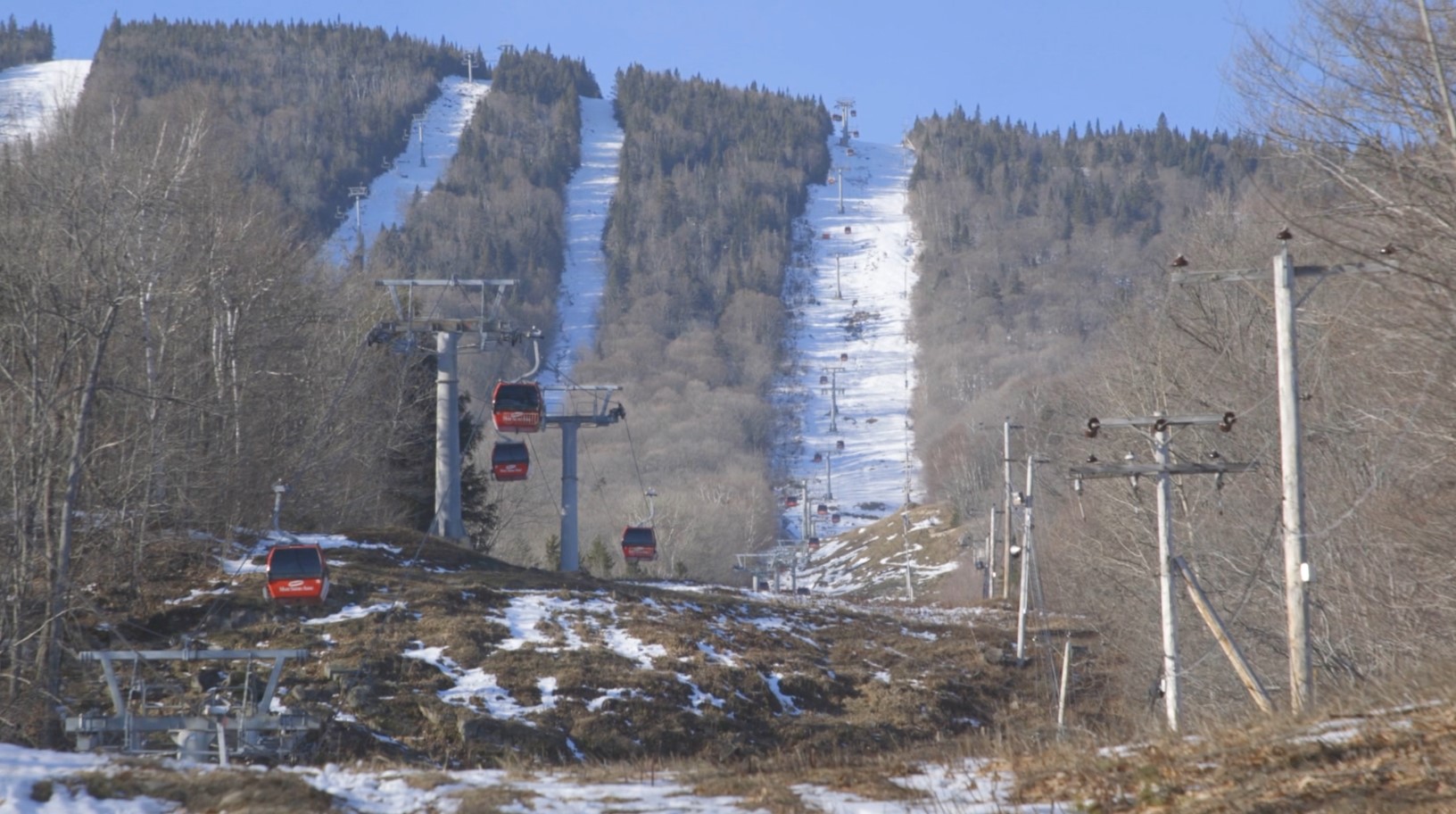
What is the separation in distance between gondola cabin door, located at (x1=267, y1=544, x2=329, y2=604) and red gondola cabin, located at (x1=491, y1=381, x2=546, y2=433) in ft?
40.7

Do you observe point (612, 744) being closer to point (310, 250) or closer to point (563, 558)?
point (563, 558)

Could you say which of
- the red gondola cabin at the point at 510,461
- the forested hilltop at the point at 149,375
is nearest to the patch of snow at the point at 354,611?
the forested hilltop at the point at 149,375

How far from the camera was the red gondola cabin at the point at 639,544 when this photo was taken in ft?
166

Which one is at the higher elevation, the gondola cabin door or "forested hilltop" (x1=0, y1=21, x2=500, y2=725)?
"forested hilltop" (x1=0, y1=21, x2=500, y2=725)

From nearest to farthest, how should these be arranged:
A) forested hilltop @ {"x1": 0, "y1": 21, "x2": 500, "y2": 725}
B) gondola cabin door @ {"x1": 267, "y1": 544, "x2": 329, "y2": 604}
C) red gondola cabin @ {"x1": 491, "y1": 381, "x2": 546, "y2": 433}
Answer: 1. forested hilltop @ {"x1": 0, "y1": 21, "x2": 500, "y2": 725}
2. gondola cabin door @ {"x1": 267, "y1": 544, "x2": 329, "y2": 604}
3. red gondola cabin @ {"x1": 491, "y1": 381, "x2": 546, "y2": 433}

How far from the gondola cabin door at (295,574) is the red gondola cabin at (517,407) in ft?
40.7

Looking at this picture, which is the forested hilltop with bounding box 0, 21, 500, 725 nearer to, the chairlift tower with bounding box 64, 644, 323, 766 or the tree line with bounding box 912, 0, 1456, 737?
the chairlift tower with bounding box 64, 644, 323, 766

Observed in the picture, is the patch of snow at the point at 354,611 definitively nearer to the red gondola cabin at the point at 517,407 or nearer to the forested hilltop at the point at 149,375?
the forested hilltop at the point at 149,375

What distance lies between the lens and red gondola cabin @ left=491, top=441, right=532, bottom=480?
42.5 meters

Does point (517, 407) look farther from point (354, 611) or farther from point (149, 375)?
point (354, 611)

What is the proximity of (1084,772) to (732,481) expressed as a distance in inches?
4926

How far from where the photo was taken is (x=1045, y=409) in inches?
2712

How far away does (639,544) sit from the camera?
50906mm

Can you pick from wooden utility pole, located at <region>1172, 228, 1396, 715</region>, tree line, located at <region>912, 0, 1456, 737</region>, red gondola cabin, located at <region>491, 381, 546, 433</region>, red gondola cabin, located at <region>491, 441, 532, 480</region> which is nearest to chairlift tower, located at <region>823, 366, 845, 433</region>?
tree line, located at <region>912, 0, 1456, 737</region>
